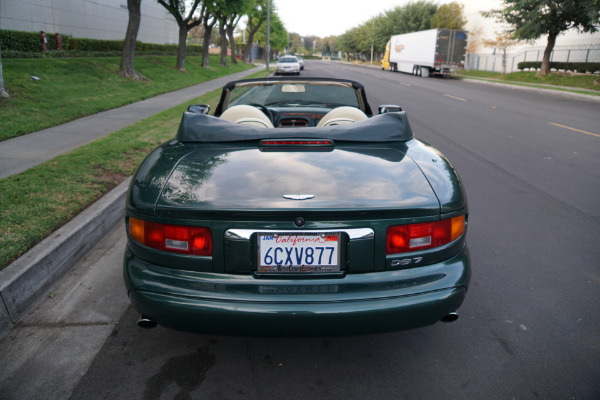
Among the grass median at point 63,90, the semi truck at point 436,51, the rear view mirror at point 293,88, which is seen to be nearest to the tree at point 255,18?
the semi truck at point 436,51

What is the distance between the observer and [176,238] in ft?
7.18

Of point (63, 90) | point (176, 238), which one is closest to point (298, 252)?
point (176, 238)

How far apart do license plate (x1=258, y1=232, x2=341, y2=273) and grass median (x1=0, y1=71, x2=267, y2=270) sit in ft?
7.18

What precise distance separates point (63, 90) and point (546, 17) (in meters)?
27.4

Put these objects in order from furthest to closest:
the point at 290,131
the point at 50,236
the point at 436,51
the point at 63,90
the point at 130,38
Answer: the point at 436,51 → the point at 130,38 → the point at 63,90 → the point at 50,236 → the point at 290,131

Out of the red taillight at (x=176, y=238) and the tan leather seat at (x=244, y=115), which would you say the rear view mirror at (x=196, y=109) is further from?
the red taillight at (x=176, y=238)

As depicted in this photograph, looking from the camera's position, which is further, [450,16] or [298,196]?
[450,16]

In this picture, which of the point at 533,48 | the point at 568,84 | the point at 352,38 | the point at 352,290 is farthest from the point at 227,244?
the point at 352,38

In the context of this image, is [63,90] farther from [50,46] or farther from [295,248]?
Answer: [295,248]

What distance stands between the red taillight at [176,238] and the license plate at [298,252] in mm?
271

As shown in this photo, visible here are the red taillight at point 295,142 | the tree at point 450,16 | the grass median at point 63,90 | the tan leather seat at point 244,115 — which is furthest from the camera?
the tree at point 450,16

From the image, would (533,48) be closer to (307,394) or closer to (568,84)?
(568,84)

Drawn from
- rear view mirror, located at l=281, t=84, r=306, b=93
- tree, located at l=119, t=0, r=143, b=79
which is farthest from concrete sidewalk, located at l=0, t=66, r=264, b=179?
tree, located at l=119, t=0, r=143, b=79

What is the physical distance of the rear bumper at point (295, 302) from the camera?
2.05 meters
